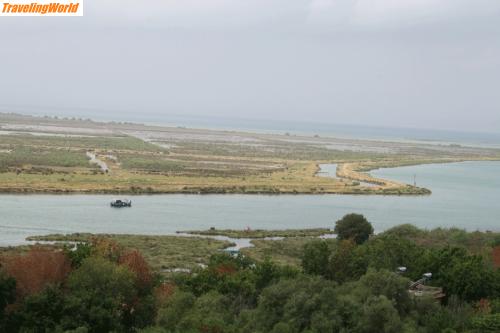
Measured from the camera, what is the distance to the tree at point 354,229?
37.1 m

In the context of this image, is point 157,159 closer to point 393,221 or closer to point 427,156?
point 393,221

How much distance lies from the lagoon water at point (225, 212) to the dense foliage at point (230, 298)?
1319cm

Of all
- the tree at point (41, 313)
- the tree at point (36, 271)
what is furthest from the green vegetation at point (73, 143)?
the tree at point (41, 313)

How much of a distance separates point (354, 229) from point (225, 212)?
1279 centimetres

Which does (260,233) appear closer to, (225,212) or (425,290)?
(225,212)

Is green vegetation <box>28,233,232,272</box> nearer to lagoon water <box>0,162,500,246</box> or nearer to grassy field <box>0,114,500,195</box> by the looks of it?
lagoon water <box>0,162,500,246</box>

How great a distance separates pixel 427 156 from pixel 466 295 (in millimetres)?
95905

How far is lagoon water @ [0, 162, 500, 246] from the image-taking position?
40.0m

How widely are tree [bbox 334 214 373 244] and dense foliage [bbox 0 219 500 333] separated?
1069cm

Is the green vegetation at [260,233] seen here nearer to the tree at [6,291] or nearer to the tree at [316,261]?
the tree at [316,261]

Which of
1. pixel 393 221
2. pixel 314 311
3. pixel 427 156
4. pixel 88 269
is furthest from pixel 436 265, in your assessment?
pixel 427 156

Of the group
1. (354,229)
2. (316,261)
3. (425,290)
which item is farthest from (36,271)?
(354,229)

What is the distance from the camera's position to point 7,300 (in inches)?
776

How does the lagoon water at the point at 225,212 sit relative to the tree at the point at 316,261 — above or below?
below
